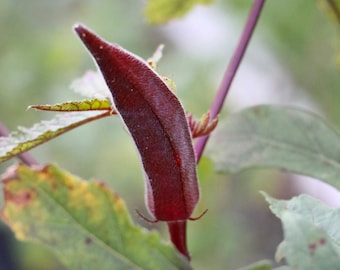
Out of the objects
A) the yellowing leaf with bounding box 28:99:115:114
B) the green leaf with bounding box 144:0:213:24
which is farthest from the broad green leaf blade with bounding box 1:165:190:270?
the green leaf with bounding box 144:0:213:24

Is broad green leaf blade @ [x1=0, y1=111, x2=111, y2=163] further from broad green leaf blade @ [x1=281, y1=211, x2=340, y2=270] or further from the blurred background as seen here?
the blurred background

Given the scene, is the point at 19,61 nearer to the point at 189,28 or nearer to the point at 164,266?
the point at 189,28

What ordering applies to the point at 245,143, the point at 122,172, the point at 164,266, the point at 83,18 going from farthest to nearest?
the point at 83,18, the point at 122,172, the point at 245,143, the point at 164,266

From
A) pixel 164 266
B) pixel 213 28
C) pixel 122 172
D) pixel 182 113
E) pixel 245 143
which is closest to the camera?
pixel 182 113

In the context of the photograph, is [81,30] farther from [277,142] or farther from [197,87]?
[197,87]

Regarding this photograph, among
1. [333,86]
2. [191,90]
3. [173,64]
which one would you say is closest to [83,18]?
[173,64]

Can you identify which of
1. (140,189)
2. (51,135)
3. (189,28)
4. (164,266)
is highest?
(51,135)

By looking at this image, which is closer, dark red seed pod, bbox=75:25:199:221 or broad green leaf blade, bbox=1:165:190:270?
dark red seed pod, bbox=75:25:199:221
